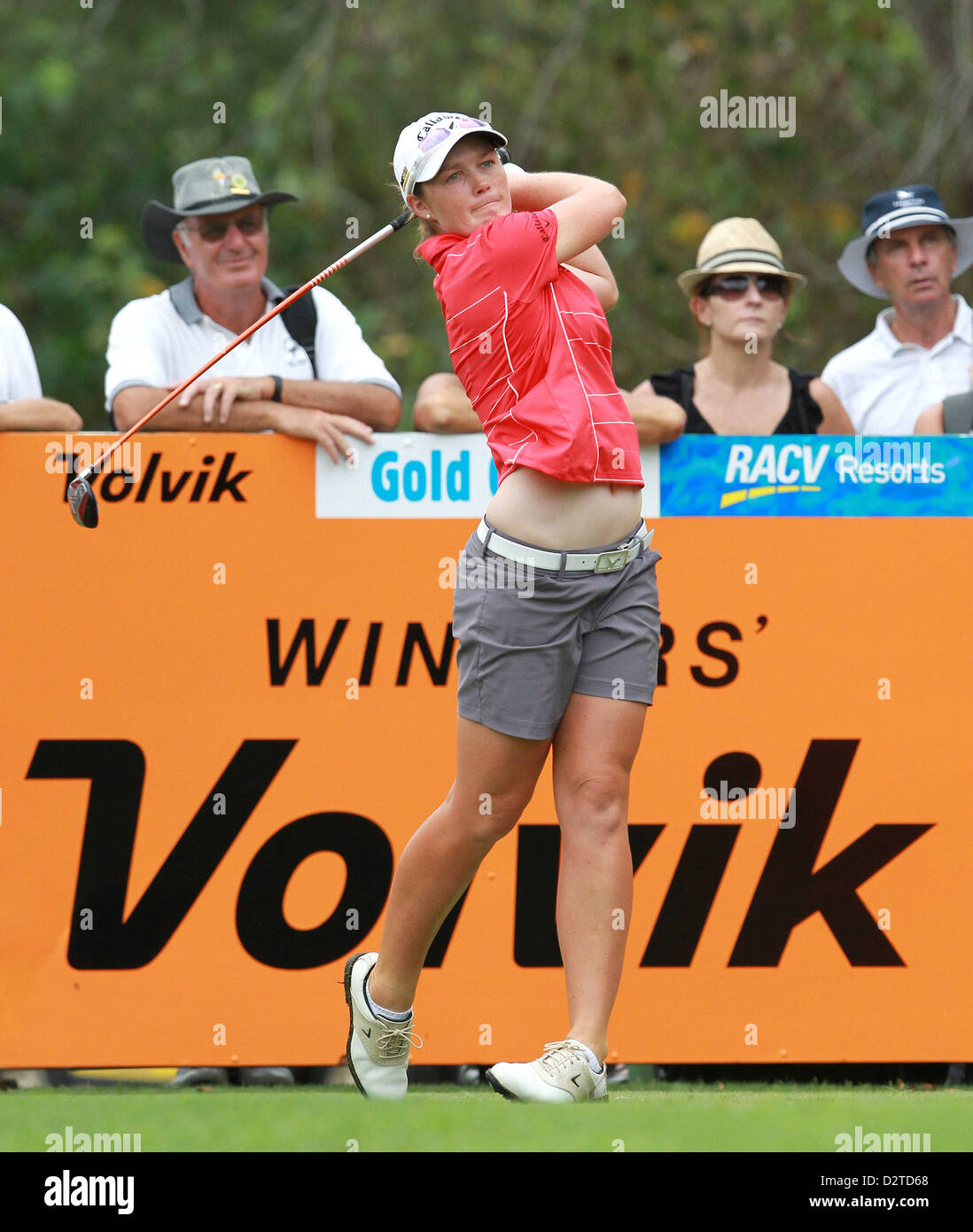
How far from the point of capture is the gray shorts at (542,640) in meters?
3.73

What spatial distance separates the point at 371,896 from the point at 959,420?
6.92 feet

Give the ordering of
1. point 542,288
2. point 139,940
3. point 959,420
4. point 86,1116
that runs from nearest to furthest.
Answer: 1. point 86,1116
2. point 542,288
3. point 139,940
4. point 959,420

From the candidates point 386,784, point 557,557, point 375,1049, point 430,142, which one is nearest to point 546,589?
point 557,557

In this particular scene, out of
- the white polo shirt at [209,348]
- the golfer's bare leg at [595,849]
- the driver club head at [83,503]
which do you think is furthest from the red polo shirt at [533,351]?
the white polo shirt at [209,348]

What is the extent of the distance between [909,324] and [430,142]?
2480mm

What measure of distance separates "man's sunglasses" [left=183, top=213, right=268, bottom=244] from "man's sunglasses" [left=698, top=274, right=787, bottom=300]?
140 cm

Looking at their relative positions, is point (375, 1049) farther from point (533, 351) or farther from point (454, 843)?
point (533, 351)

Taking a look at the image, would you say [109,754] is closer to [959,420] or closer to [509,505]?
[509,505]

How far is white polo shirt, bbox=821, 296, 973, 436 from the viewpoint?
5.49 meters

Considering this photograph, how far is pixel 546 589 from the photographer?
3725 millimetres

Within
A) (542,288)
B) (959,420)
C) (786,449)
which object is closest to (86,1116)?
(542,288)

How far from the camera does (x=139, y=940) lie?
185 inches

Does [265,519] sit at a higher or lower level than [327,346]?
lower

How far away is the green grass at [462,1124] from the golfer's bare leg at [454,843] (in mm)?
297
